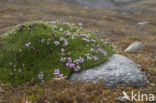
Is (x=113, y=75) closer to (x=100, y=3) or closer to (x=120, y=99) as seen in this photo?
(x=120, y=99)

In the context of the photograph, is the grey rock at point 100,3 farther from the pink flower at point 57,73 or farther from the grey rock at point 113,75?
the pink flower at point 57,73

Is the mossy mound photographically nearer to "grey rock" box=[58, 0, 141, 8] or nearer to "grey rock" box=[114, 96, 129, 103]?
"grey rock" box=[114, 96, 129, 103]

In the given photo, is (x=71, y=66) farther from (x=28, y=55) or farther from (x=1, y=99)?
(x=1, y=99)

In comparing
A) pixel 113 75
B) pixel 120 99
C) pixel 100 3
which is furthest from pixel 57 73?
pixel 100 3

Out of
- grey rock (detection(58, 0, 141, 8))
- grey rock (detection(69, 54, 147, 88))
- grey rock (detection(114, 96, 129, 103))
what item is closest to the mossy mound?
grey rock (detection(69, 54, 147, 88))

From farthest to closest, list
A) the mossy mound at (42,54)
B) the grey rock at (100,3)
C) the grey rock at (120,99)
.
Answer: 1. the grey rock at (100,3)
2. the mossy mound at (42,54)
3. the grey rock at (120,99)

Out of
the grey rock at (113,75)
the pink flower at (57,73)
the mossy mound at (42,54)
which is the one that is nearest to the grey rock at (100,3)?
the mossy mound at (42,54)
